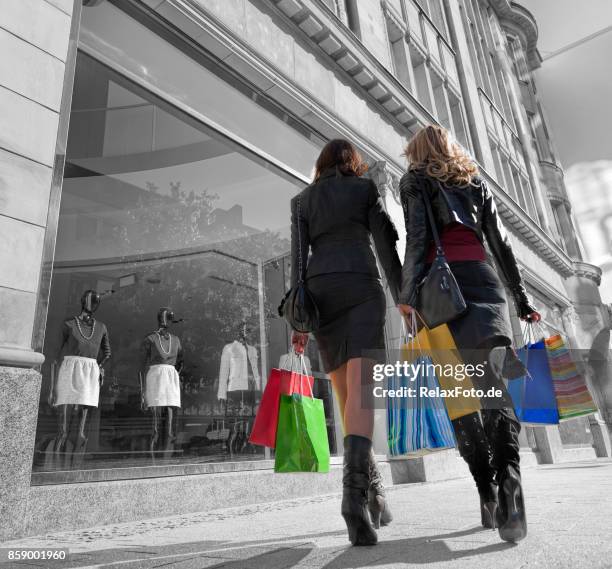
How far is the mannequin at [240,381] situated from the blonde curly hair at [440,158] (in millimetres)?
4675

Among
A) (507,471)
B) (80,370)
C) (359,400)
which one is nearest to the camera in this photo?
(507,471)

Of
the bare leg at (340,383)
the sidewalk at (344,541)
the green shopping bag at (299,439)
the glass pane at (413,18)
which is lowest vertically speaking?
the sidewalk at (344,541)

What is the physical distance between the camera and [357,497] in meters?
2.08

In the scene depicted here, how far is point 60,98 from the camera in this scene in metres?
3.79

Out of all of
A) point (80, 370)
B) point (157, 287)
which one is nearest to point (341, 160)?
point (80, 370)

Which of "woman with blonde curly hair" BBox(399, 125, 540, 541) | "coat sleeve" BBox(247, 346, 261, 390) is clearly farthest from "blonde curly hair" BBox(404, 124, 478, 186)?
"coat sleeve" BBox(247, 346, 261, 390)

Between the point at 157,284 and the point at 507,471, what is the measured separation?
5.97m

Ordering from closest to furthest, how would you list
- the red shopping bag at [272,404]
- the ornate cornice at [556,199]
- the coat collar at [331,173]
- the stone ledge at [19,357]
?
the red shopping bag at [272,404] → the coat collar at [331,173] → the stone ledge at [19,357] → the ornate cornice at [556,199]

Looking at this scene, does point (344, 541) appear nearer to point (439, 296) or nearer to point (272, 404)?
point (272, 404)

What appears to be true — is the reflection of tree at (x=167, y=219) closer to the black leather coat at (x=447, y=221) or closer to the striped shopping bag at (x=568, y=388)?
the black leather coat at (x=447, y=221)

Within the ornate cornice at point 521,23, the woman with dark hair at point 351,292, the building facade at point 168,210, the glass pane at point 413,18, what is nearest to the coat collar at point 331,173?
the woman with dark hair at point 351,292

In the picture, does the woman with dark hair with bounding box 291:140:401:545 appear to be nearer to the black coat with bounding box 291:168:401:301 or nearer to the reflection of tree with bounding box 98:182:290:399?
the black coat with bounding box 291:168:401:301

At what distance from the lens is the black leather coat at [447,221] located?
244cm

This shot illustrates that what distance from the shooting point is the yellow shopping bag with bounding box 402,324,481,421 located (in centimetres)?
225
